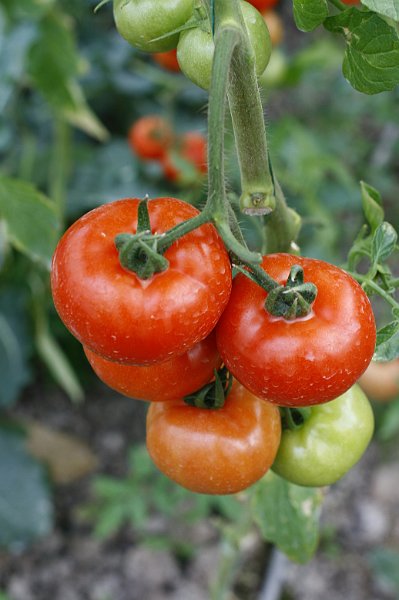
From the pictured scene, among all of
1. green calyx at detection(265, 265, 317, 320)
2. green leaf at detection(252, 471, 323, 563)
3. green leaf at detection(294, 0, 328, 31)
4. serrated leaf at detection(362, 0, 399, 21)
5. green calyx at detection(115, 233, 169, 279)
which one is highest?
serrated leaf at detection(362, 0, 399, 21)

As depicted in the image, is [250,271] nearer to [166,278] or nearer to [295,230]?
[166,278]

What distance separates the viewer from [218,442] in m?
0.63

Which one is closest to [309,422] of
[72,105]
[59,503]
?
[72,105]

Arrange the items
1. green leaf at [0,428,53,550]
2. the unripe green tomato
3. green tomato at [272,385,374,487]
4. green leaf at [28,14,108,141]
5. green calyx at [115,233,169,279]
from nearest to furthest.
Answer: green calyx at [115,233,169,279] < the unripe green tomato < green tomato at [272,385,374,487] < green leaf at [28,14,108,141] < green leaf at [0,428,53,550]

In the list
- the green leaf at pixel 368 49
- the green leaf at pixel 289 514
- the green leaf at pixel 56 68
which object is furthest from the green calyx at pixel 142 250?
the green leaf at pixel 56 68

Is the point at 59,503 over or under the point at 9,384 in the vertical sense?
under

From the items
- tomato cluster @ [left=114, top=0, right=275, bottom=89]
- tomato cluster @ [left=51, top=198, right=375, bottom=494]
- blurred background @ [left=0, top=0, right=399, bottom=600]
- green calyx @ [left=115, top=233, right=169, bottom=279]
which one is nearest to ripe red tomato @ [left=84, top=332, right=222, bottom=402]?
tomato cluster @ [left=51, top=198, right=375, bottom=494]

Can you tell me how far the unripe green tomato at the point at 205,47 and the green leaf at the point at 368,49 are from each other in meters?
0.05

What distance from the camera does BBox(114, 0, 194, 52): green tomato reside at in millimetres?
569

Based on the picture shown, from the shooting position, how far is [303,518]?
894 mm

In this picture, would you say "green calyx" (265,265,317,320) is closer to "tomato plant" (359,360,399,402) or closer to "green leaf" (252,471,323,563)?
"green leaf" (252,471,323,563)

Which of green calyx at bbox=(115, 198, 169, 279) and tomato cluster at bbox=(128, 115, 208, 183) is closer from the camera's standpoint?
green calyx at bbox=(115, 198, 169, 279)

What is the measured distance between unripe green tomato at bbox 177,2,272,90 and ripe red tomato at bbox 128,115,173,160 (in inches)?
55.1

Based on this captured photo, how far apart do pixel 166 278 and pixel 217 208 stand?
6 centimetres
